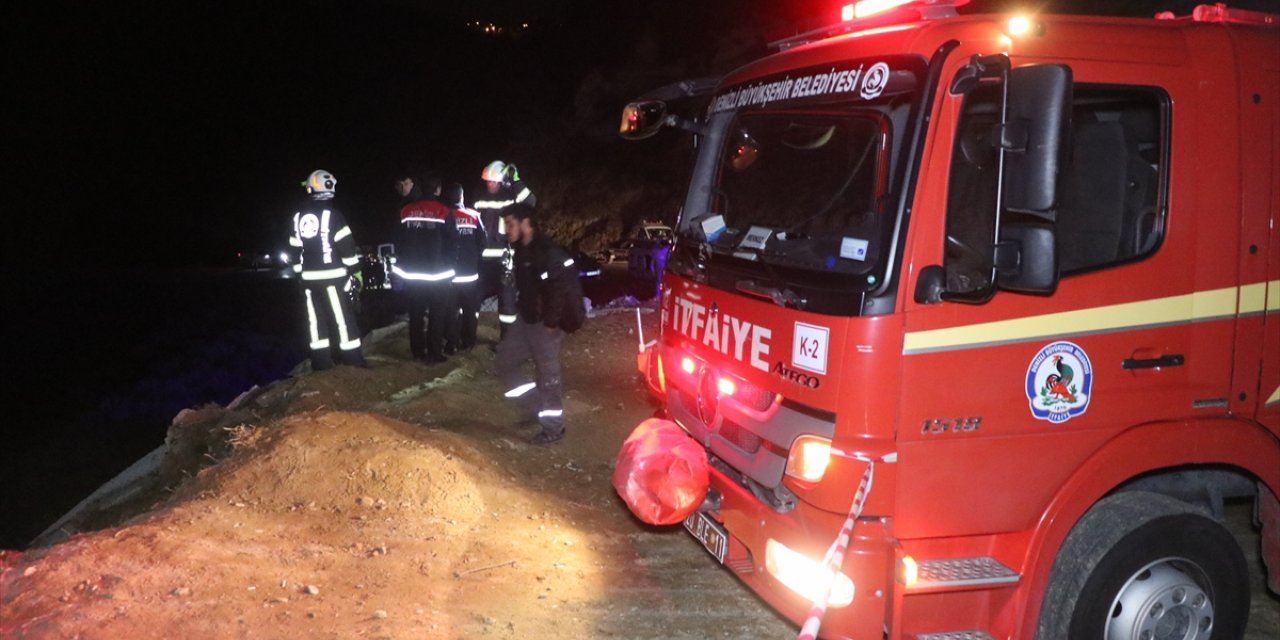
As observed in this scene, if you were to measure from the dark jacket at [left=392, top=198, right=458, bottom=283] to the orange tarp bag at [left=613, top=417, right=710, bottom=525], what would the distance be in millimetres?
5864

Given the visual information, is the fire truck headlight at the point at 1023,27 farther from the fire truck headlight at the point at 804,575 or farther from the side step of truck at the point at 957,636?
the side step of truck at the point at 957,636

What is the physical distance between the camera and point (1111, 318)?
3521 millimetres

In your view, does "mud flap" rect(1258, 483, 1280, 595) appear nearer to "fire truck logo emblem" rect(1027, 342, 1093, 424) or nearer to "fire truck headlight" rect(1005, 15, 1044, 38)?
"fire truck logo emblem" rect(1027, 342, 1093, 424)

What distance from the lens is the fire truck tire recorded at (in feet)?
11.8

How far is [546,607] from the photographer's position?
4758mm

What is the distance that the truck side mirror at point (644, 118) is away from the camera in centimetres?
495

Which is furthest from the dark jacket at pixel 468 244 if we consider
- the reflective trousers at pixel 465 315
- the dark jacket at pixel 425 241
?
the dark jacket at pixel 425 241

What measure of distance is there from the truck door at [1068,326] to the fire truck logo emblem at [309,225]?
22.5ft

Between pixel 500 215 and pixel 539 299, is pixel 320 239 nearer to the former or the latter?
pixel 500 215

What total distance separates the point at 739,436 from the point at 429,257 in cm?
627

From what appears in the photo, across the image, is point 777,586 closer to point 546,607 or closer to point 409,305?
point 546,607

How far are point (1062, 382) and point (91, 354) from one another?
16433 millimetres

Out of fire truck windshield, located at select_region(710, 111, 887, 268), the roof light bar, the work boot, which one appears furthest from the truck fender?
the work boot

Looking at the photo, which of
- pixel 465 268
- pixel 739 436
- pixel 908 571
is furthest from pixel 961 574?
pixel 465 268
